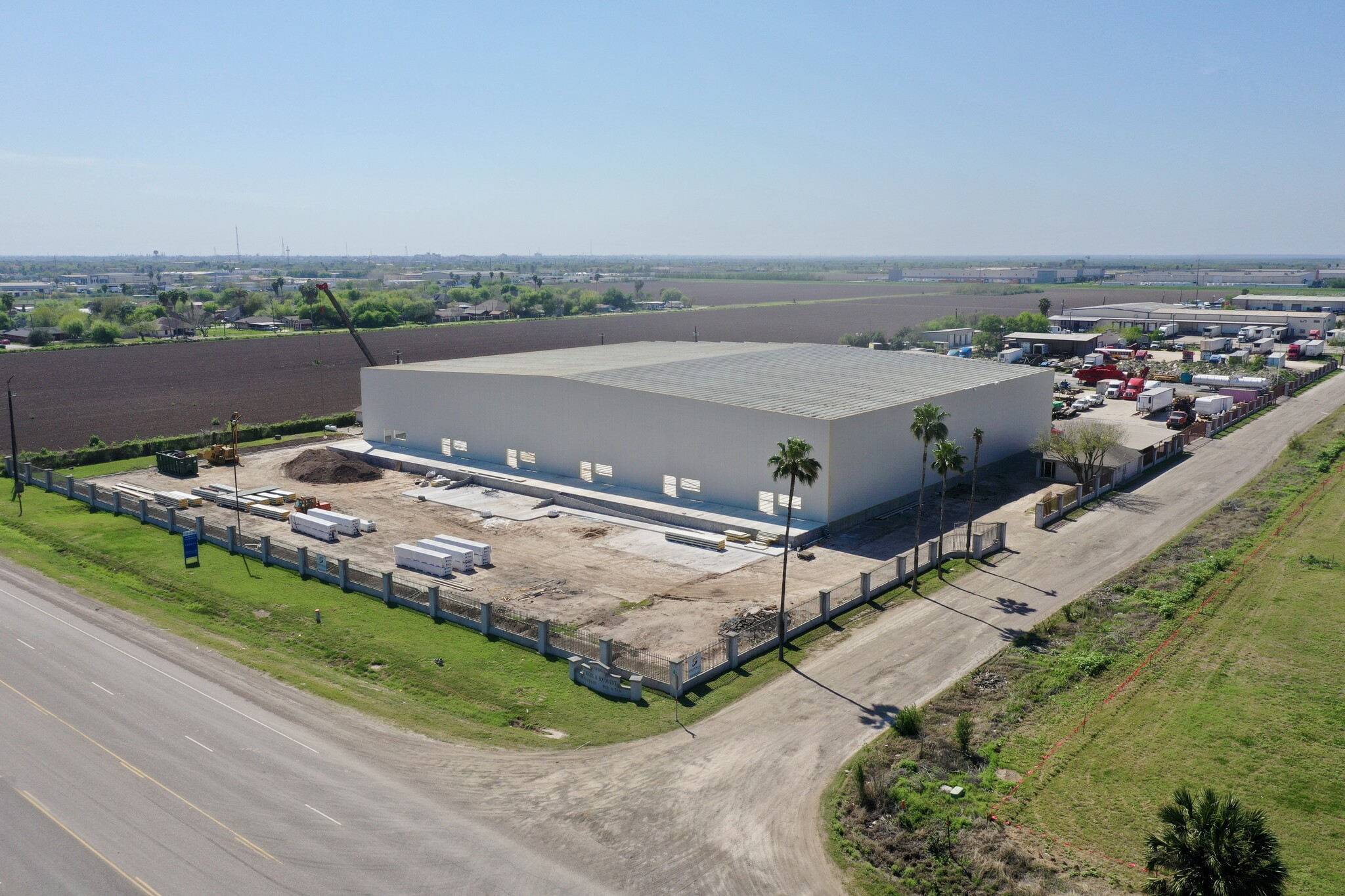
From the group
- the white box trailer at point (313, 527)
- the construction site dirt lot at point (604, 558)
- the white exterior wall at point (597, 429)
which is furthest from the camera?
the white exterior wall at point (597, 429)

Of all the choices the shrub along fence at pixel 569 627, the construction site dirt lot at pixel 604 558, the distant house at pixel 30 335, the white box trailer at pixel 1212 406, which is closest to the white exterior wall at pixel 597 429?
the construction site dirt lot at pixel 604 558

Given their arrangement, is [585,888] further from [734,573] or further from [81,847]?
[734,573]

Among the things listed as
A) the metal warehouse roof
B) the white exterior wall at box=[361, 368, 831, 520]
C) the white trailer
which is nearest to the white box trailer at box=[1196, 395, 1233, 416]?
the white trailer

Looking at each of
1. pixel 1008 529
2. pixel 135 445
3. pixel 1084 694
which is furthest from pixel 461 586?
pixel 135 445

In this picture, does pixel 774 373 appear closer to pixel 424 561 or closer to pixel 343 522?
pixel 424 561

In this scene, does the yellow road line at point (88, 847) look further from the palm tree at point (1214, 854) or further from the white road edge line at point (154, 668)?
the palm tree at point (1214, 854)
